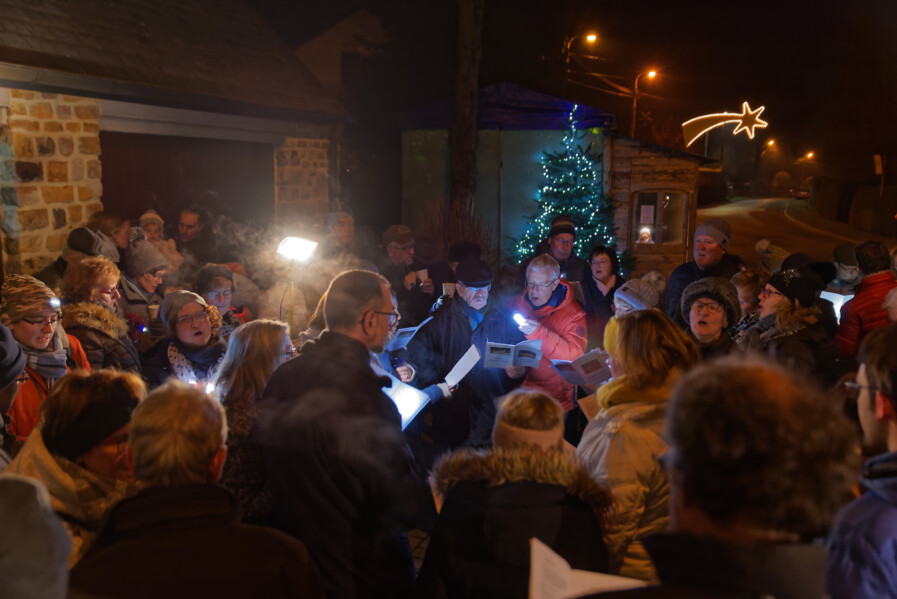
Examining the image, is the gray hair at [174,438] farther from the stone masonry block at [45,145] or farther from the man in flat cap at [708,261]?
the stone masonry block at [45,145]

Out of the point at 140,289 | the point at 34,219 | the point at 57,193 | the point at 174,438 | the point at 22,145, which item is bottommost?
the point at 140,289

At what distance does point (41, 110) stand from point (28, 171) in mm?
662

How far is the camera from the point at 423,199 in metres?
16.3

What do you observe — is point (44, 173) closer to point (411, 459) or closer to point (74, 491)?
point (74, 491)

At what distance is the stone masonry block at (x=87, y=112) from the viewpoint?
283 inches

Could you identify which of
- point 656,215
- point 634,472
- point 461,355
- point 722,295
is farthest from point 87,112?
point 656,215

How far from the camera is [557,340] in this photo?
5.07 meters

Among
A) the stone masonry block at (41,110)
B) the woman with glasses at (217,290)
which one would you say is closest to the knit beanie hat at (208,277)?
the woman with glasses at (217,290)

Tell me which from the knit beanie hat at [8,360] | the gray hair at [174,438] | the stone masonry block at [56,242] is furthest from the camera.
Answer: the stone masonry block at [56,242]

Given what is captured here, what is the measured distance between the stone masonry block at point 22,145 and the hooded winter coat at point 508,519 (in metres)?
6.25

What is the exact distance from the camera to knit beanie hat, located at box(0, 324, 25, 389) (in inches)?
127

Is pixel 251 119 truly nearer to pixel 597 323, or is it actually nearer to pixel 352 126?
pixel 352 126

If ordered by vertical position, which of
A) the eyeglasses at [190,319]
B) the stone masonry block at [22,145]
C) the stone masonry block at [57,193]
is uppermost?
the stone masonry block at [22,145]

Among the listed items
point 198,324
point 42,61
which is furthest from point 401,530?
point 42,61
